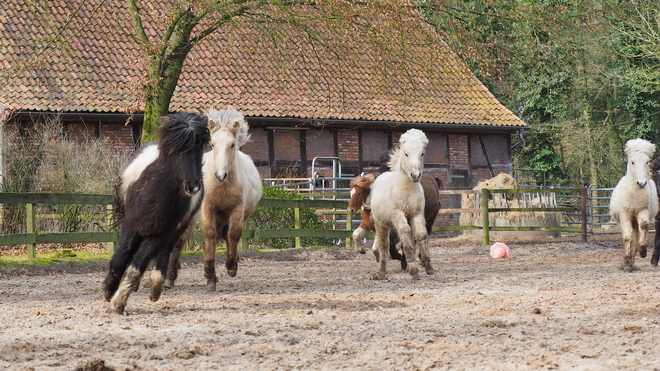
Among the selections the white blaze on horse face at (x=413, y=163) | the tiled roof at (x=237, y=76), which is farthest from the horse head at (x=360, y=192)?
the white blaze on horse face at (x=413, y=163)

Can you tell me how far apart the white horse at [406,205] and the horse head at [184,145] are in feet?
11.9

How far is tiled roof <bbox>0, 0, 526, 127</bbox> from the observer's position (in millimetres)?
Result: 15672

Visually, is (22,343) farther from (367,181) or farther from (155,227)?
(367,181)

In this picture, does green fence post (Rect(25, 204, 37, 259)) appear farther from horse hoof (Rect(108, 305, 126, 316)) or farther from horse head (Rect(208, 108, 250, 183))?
horse hoof (Rect(108, 305, 126, 316))

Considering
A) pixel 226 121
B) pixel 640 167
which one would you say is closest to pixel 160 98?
pixel 226 121

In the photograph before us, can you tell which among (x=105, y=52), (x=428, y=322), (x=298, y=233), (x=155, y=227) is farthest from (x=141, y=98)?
(x=105, y=52)

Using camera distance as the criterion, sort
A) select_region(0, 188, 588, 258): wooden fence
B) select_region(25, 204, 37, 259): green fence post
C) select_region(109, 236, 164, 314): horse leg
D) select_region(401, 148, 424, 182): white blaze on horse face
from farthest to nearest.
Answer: select_region(25, 204, 37, 259): green fence post
select_region(0, 188, 588, 258): wooden fence
select_region(401, 148, 424, 182): white blaze on horse face
select_region(109, 236, 164, 314): horse leg

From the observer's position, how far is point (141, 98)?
15.0 m

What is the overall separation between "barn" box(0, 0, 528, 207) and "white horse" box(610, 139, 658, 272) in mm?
4395

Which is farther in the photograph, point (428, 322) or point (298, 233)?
point (298, 233)

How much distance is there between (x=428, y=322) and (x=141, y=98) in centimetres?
914

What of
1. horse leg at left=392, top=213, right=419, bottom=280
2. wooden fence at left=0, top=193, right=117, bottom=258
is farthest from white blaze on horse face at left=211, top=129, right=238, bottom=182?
wooden fence at left=0, top=193, right=117, bottom=258

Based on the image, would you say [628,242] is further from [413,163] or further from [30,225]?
[30,225]

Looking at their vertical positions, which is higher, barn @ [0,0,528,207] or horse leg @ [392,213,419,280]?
barn @ [0,0,528,207]
